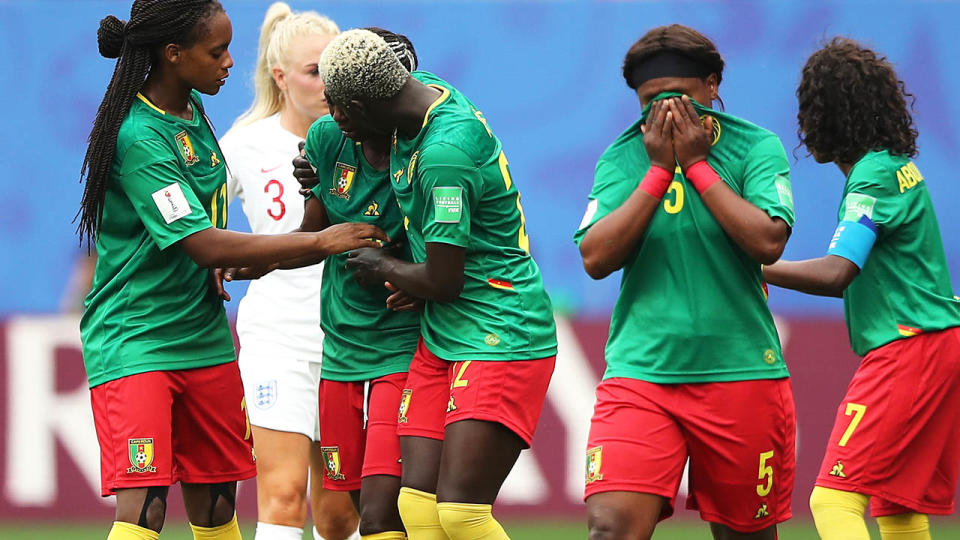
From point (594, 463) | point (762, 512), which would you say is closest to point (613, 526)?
point (594, 463)

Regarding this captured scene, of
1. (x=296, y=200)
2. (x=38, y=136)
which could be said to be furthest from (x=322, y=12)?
(x=296, y=200)

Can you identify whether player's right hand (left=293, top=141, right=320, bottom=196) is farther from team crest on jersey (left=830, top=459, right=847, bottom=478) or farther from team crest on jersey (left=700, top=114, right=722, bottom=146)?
team crest on jersey (left=830, top=459, right=847, bottom=478)

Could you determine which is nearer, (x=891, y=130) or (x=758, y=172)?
(x=758, y=172)

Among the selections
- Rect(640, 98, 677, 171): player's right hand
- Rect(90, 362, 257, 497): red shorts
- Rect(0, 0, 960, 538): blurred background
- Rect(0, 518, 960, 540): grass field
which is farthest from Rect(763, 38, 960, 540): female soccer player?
Rect(0, 0, 960, 538): blurred background

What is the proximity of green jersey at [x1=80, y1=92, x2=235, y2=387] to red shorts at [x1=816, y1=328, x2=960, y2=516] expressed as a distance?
8.02ft

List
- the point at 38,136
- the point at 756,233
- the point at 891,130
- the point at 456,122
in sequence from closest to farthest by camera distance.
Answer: the point at 756,233 → the point at 456,122 → the point at 891,130 → the point at 38,136

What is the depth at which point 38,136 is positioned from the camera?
9609 mm

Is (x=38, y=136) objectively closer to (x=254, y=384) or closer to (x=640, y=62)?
A: (x=254, y=384)

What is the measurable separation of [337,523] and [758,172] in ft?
8.44

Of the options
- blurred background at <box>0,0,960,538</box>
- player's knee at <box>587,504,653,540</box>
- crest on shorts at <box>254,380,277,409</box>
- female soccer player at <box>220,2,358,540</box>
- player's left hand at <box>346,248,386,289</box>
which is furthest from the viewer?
blurred background at <box>0,0,960,538</box>

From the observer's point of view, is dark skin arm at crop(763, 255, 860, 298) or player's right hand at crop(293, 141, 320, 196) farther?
player's right hand at crop(293, 141, 320, 196)

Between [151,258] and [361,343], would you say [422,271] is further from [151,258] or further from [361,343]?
[151,258]

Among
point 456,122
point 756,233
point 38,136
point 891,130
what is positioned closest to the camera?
point 756,233

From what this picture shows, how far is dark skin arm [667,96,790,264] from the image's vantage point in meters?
4.32
